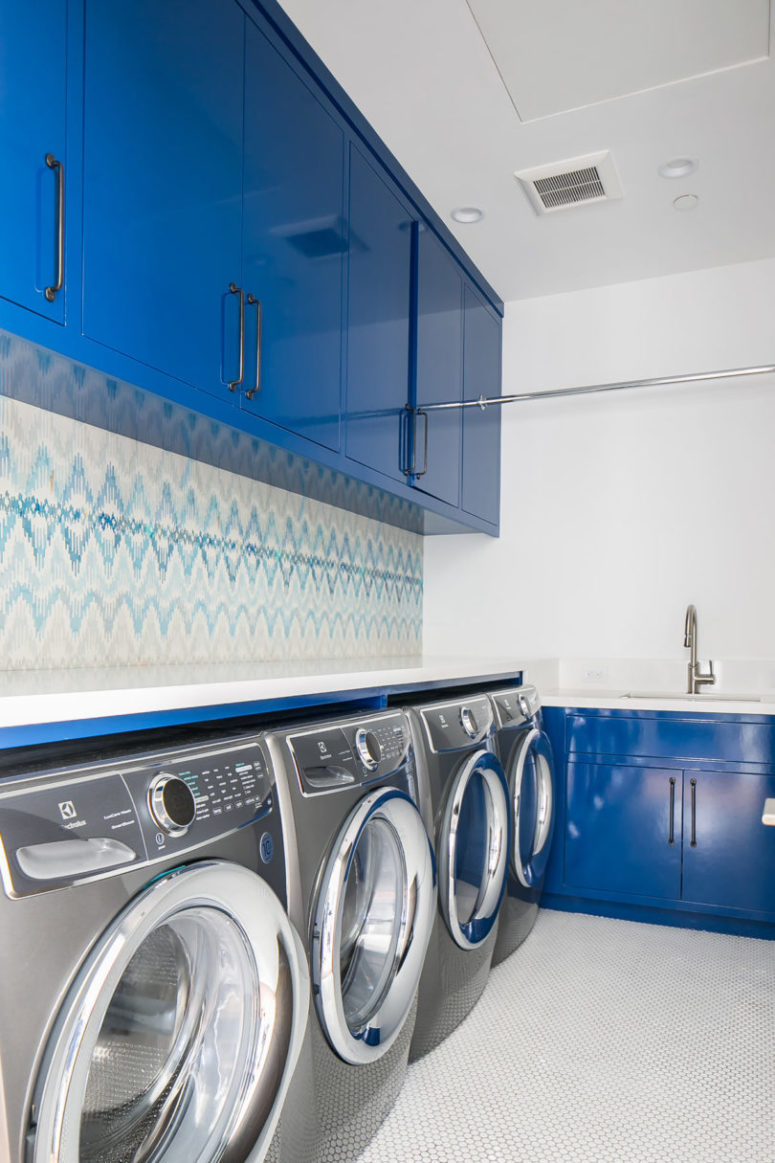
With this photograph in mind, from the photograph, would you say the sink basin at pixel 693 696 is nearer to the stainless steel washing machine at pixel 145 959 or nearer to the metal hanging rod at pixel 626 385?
the metal hanging rod at pixel 626 385

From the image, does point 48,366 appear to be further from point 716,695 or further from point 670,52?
point 716,695

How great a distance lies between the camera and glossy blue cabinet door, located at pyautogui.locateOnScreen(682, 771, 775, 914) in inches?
109

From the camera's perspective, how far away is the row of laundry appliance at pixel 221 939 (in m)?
0.83

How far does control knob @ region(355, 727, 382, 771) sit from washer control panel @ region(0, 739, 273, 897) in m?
0.34

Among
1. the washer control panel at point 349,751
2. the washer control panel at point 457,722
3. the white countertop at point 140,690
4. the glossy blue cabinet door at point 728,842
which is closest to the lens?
the white countertop at point 140,690

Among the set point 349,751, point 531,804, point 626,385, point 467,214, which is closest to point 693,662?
point 531,804

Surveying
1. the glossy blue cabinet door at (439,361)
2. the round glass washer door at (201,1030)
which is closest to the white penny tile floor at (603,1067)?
the round glass washer door at (201,1030)

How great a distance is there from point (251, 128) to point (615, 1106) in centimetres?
235

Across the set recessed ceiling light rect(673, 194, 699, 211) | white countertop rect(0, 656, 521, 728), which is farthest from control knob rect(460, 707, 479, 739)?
recessed ceiling light rect(673, 194, 699, 211)

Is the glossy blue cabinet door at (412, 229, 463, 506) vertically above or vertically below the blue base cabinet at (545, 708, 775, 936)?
above

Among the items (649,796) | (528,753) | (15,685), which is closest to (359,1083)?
(15,685)

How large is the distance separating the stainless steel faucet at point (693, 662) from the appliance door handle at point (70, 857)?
9.23 feet

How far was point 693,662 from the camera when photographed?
3.34 m

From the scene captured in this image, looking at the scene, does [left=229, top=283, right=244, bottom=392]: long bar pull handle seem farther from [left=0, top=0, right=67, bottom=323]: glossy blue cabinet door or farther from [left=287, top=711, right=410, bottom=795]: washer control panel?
[left=287, top=711, right=410, bottom=795]: washer control panel
